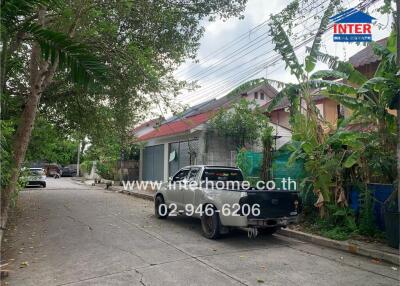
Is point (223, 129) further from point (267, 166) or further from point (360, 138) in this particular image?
point (360, 138)

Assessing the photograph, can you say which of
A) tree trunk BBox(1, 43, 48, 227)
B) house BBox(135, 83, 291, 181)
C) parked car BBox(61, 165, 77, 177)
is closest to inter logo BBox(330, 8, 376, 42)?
house BBox(135, 83, 291, 181)

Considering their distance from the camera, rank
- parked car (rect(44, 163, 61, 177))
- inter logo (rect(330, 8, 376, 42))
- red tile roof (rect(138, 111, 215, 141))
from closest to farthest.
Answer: inter logo (rect(330, 8, 376, 42)), red tile roof (rect(138, 111, 215, 141)), parked car (rect(44, 163, 61, 177))

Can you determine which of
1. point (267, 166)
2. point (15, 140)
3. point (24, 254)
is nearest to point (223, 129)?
point (267, 166)

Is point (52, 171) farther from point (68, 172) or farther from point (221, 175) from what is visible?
point (221, 175)

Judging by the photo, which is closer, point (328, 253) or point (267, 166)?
point (328, 253)

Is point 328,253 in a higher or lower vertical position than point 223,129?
lower

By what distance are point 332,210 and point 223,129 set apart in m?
8.26

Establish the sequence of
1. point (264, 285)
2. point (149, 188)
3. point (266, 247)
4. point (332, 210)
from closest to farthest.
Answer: point (264, 285), point (266, 247), point (332, 210), point (149, 188)

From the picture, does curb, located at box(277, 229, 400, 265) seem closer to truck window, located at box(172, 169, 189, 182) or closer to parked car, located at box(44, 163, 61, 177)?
truck window, located at box(172, 169, 189, 182)

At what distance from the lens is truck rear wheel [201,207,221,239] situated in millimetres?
8703

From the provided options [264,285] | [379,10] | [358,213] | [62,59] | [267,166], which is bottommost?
[264,285]

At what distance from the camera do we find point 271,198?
8.35m

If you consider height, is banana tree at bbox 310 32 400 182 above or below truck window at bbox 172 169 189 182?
above

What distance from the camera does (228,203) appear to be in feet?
27.3
